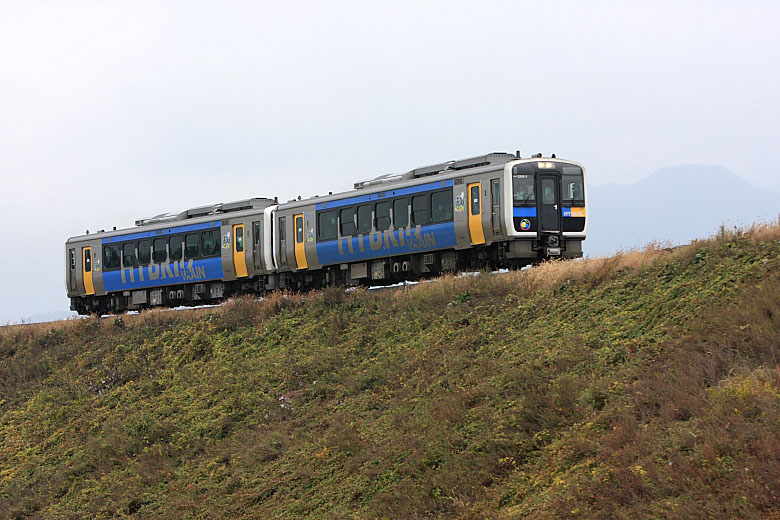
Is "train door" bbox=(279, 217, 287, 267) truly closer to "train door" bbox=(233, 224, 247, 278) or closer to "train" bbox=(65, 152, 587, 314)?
"train" bbox=(65, 152, 587, 314)

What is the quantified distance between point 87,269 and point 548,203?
20.5 meters

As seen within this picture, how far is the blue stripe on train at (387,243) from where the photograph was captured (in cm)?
2581

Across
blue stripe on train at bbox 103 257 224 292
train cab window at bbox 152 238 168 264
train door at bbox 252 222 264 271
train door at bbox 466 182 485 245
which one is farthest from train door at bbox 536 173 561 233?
train cab window at bbox 152 238 168 264

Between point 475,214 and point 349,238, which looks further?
point 349,238

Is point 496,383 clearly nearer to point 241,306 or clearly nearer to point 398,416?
point 398,416

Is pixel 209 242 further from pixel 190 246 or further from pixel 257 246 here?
pixel 257 246

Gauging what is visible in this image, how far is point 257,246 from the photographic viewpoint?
106 ft

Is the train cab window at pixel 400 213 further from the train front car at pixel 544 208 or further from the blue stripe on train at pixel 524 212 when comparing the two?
the blue stripe on train at pixel 524 212

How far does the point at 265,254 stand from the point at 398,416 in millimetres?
16913

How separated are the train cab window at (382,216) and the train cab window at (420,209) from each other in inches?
41.8

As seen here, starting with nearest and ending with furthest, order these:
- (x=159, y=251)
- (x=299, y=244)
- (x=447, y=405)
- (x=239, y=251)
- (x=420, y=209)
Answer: (x=447, y=405) → (x=420, y=209) → (x=299, y=244) → (x=239, y=251) → (x=159, y=251)

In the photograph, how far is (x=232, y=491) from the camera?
1659 centimetres

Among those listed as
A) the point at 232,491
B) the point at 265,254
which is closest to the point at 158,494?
the point at 232,491

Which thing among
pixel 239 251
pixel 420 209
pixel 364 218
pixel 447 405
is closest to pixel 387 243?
pixel 364 218
